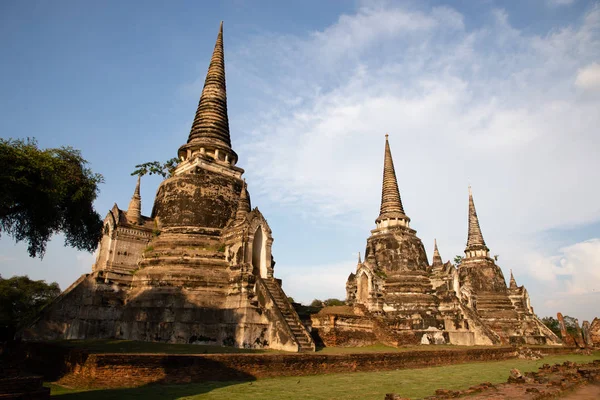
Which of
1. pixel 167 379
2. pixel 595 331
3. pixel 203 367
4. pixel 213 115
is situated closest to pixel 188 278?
pixel 203 367

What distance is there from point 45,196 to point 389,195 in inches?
1009

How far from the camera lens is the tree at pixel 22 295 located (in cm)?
3456

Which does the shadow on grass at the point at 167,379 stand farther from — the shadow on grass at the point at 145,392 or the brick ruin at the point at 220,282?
the brick ruin at the point at 220,282

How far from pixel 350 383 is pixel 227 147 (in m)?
16.5

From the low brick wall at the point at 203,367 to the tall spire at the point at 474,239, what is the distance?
28693mm

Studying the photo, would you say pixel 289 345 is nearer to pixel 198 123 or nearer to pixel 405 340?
pixel 405 340

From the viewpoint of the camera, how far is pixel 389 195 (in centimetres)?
3338

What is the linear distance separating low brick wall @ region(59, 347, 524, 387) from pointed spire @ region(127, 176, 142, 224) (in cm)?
1186

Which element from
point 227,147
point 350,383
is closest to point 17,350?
point 350,383

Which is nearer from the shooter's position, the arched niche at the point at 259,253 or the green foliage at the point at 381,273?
the arched niche at the point at 259,253

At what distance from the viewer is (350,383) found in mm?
11727

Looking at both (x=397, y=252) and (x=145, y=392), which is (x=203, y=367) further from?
(x=397, y=252)

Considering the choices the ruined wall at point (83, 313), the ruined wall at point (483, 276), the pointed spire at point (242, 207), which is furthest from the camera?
the ruined wall at point (483, 276)

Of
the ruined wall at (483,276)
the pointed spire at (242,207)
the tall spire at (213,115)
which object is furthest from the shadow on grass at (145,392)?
the ruined wall at (483,276)
